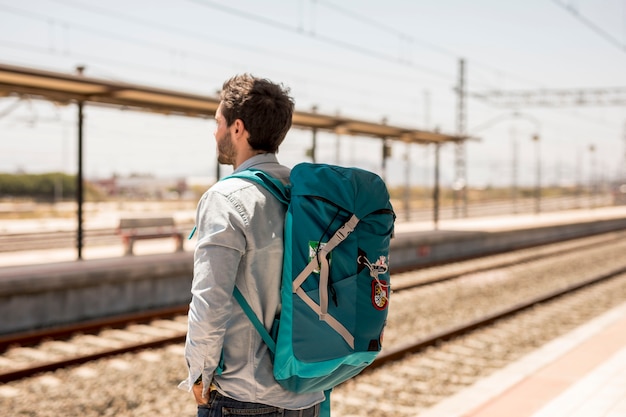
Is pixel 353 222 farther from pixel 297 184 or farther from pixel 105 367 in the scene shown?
pixel 105 367

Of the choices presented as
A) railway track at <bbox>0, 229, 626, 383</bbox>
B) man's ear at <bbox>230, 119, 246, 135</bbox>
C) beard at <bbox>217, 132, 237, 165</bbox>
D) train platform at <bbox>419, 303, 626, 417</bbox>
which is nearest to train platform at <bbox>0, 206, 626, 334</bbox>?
railway track at <bbox>0, 229, 626, 383</bbox>

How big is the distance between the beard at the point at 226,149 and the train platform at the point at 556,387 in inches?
127

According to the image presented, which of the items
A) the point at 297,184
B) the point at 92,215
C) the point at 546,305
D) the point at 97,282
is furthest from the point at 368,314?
the point at 92,215

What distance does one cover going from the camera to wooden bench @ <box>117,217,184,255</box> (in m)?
12.2

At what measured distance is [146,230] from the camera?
1362cm

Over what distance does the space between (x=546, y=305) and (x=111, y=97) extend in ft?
24.6

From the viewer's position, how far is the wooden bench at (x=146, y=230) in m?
12.2

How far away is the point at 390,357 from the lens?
6750 millimetres

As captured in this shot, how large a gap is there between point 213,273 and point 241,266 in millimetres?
104

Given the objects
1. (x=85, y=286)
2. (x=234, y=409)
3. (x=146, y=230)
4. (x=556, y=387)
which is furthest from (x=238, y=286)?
(x=146, y=230)

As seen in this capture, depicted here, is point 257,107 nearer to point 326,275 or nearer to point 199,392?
point 326,275

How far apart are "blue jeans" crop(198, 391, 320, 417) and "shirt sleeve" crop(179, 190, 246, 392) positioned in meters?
0.12

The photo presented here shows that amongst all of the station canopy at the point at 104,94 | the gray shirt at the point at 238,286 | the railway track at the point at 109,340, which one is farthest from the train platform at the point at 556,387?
the station canopy at the point at 104,94

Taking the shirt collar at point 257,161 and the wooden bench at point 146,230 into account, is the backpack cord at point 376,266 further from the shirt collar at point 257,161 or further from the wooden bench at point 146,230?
the wooden bench at point 146,230
